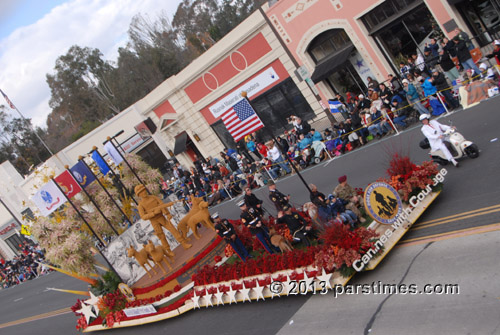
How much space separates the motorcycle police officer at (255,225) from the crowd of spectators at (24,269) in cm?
2997

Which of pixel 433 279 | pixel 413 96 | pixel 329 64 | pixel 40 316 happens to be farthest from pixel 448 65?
pixel 40 316

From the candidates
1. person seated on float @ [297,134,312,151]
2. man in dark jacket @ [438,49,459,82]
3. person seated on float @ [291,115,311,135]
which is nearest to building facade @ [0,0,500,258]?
man in dark jacket @ [438,49,459,82]

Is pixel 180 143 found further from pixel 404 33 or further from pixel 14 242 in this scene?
pixel 14 242

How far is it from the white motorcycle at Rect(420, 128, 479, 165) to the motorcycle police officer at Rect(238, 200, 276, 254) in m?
5.28

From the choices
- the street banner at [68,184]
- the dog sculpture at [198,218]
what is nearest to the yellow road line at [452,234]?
the dog sculpture at [198,218]

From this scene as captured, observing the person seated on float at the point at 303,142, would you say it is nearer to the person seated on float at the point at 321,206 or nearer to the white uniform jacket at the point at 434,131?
the white uniform jacket at the point at 434,131

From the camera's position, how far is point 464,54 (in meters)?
16.6

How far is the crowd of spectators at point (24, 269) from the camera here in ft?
125

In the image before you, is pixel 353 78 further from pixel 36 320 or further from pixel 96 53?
pixel 96 53

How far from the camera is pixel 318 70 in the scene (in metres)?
26.2

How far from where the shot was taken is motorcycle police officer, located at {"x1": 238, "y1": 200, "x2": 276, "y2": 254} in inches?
496

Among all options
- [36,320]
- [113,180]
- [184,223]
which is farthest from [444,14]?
[36,320]

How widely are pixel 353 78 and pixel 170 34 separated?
51.9 m

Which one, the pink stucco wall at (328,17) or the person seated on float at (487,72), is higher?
the pink stucco wall at (328,17)
